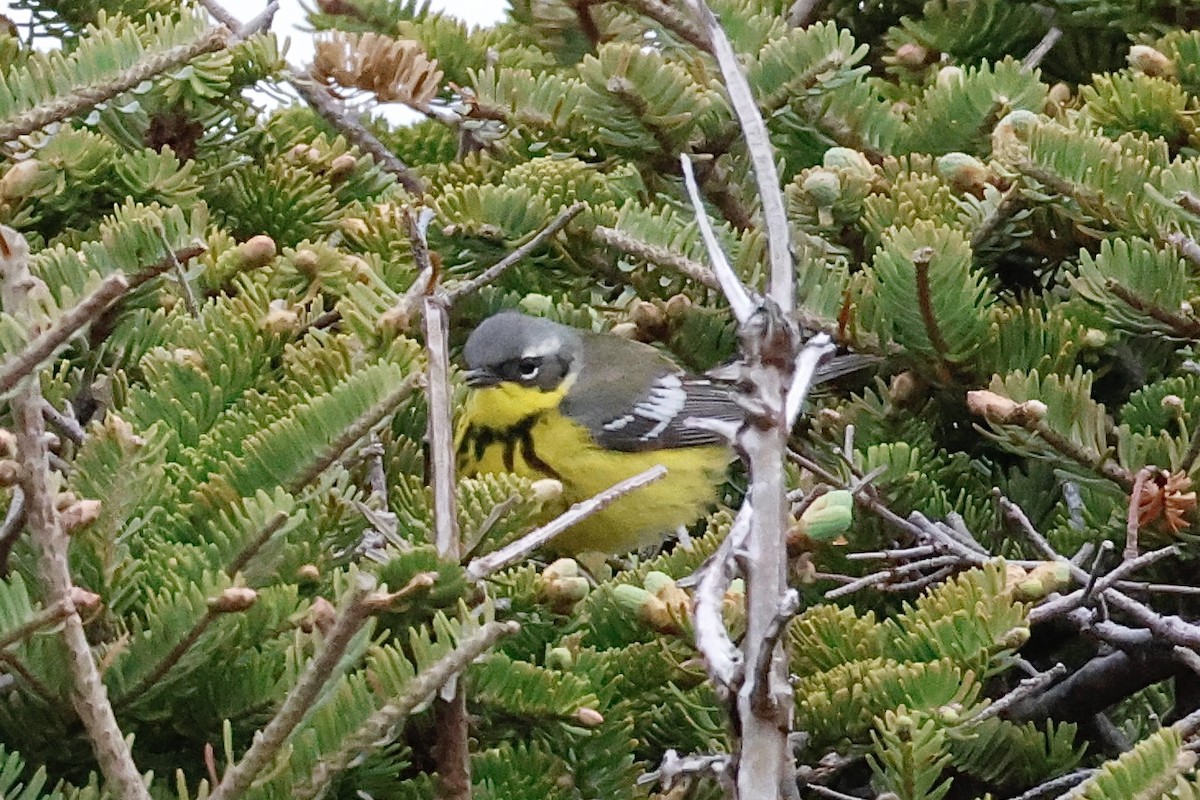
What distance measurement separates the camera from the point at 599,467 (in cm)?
284

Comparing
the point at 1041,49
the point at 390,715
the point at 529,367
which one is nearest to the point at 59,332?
the point at 390,715

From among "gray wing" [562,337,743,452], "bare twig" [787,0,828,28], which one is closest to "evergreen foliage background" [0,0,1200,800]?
"bare twig" [787,0,828,28]

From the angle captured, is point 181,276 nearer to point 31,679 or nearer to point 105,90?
point 105,90

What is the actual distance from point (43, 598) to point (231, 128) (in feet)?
3.65

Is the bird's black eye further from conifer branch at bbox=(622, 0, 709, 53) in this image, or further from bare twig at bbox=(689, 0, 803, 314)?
bare twig at bbox=(689, 0, 803, 314)

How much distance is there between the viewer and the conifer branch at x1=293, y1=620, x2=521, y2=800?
32.5 inches

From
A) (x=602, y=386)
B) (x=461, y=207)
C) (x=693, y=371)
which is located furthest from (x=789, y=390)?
(x=602, y=386)

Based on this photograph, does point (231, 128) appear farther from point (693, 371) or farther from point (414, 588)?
point (414, 588)

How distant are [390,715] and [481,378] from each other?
181 cm

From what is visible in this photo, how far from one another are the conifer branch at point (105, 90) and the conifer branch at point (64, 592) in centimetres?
67

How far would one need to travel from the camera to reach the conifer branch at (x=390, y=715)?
2.71ft

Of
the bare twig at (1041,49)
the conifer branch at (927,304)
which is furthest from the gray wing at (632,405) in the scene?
the conifer branch at (927,304)

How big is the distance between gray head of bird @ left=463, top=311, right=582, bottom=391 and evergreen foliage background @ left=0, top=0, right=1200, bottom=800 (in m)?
0.23

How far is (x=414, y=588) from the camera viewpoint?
905 mm
